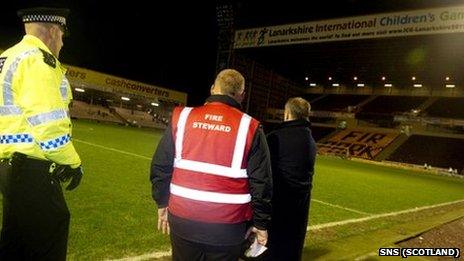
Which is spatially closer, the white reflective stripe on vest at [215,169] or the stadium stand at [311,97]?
the white reflective stripe on vest at [215,169]

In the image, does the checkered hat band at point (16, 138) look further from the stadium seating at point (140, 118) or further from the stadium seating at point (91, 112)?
the stadium seating at point (140, 118)

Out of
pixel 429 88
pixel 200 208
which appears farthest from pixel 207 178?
pixel 429 88

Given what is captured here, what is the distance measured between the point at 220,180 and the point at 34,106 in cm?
118

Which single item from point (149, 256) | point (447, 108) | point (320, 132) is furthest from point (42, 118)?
point (447, 108)

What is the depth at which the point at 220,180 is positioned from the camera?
8.57ft

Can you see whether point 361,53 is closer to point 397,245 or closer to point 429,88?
point 429,88

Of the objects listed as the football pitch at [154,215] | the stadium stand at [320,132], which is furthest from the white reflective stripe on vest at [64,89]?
the stadium stand at [320,132]

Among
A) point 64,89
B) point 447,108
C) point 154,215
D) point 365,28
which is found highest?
point 365,28

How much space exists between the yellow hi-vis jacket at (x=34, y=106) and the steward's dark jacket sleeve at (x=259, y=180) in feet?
3.61

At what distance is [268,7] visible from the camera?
26844 mm

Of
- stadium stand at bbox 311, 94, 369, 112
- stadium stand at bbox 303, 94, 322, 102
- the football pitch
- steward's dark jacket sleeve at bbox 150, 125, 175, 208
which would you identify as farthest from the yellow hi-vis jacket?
stadium stand at bbox 303, 94, 322, 102

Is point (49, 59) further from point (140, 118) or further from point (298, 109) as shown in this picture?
point (140, 118)

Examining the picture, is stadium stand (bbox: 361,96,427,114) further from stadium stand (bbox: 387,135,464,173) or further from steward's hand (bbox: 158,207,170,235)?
steward's hand (bbox: 158,207,170,235)

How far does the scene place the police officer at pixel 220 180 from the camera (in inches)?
102
